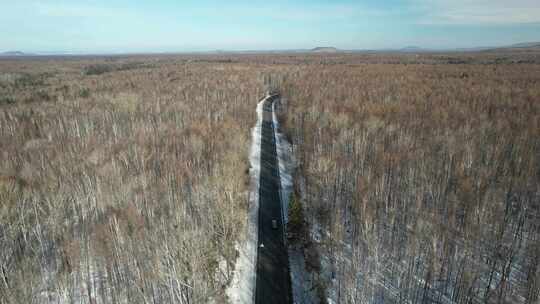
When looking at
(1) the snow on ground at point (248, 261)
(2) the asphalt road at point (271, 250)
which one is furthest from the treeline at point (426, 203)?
(1) the snow on ground at point (248, 261)

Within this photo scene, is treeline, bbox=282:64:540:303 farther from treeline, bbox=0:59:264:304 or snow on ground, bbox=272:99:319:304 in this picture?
treeline, bbox=0:59:264:304

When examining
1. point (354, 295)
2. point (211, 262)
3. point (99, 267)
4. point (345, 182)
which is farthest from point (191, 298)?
point (345, 182)

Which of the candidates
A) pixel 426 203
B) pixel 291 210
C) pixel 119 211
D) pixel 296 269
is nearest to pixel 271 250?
pixel 296 269

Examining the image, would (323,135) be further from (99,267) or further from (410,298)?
(99,267)

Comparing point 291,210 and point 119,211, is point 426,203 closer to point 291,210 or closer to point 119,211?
point 291,210

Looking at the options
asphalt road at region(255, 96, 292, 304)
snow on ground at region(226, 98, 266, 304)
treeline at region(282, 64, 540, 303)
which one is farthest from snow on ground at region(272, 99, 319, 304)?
snow on ground at region(226, 98, 266, 304)

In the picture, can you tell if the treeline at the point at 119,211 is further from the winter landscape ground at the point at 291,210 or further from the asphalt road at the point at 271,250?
the asphalt road at the point at 271,250
